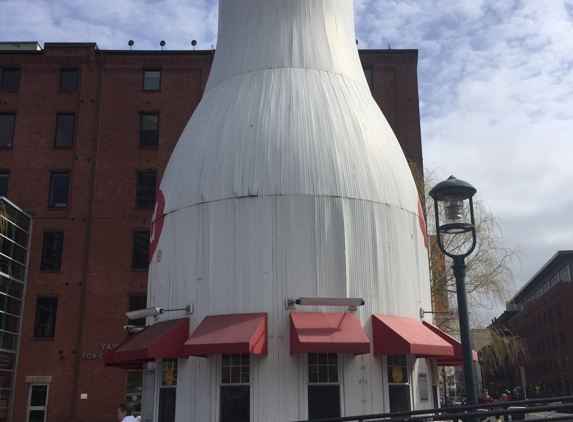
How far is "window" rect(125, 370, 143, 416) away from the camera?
3023 centimetres

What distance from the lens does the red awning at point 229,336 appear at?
1199 centimetres

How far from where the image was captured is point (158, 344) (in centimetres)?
1307

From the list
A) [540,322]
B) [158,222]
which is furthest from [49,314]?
[540,322]

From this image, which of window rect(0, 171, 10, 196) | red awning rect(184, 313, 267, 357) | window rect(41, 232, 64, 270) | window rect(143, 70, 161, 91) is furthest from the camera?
window rect(143, 70, 161, 91)

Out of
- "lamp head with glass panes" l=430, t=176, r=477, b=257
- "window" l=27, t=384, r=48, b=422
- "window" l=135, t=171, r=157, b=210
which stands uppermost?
"window" l=135, t=171, r=157, b=210

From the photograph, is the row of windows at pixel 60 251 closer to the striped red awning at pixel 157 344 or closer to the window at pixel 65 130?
the window at pixel 65 130

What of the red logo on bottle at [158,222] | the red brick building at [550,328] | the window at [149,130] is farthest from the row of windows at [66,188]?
the red brick building at [550,328]

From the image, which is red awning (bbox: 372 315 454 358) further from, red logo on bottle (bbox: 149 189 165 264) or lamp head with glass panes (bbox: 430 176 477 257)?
red logo on bottle (bbox: 149 189 165 264)

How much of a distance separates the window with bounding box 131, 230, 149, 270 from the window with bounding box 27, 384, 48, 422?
7187 mm

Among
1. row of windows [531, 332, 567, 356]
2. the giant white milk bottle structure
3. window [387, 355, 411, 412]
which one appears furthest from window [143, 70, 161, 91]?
row of windows [531, 332, 567, 356]

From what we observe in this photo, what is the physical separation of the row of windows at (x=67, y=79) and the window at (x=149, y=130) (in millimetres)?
1663

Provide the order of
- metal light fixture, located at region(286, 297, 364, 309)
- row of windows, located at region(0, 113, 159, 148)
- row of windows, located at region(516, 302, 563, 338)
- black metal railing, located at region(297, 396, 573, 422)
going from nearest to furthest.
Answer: black metal railing, located at region(297, 396, 573, 422) → metal light fixture, located at region(286, 297, 364, 309) → row of windows, located at region(0, 113, 159, 148) → row of windows, located at region(516, 302, 563, 338)

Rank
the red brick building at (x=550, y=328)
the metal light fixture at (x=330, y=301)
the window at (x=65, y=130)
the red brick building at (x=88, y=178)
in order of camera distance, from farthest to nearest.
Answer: the red brick building at (x=550, y=328)
the window at (x=65, y=130)
the red brick building at (x=88, y=178)
the metal light fixture at (x=330, y=301)

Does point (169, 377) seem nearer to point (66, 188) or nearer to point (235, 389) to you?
point (235, 389)
